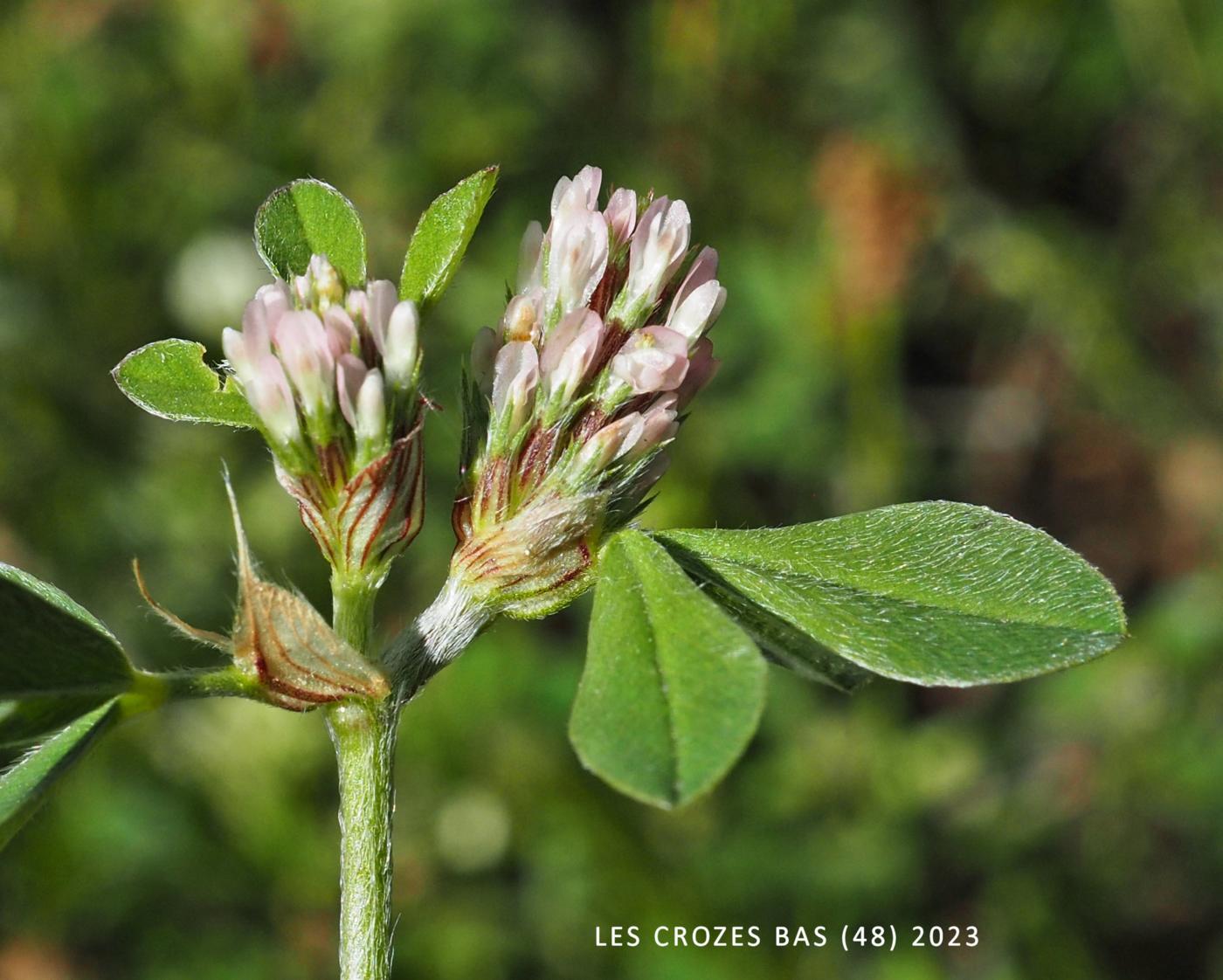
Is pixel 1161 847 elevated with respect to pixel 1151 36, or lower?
lower

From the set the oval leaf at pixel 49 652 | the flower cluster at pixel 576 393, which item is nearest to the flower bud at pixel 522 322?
the flower cluster at pixel 576 393

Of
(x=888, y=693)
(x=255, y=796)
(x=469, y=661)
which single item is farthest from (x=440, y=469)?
(x=888, y=693)

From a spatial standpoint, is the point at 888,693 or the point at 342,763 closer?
the point at 342,763

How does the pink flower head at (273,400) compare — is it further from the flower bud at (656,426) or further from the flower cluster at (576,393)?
the flower bud at (656,426)

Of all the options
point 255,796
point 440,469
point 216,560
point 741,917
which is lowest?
point 741,917

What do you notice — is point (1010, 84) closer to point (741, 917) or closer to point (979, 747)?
point (979, 747)

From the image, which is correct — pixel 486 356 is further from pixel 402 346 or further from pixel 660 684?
pixel 660 684

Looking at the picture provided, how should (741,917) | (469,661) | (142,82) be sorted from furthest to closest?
(142,82) → (469,661) → (741,917)

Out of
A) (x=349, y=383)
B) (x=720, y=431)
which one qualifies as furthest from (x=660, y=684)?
(x=720, y=431)
